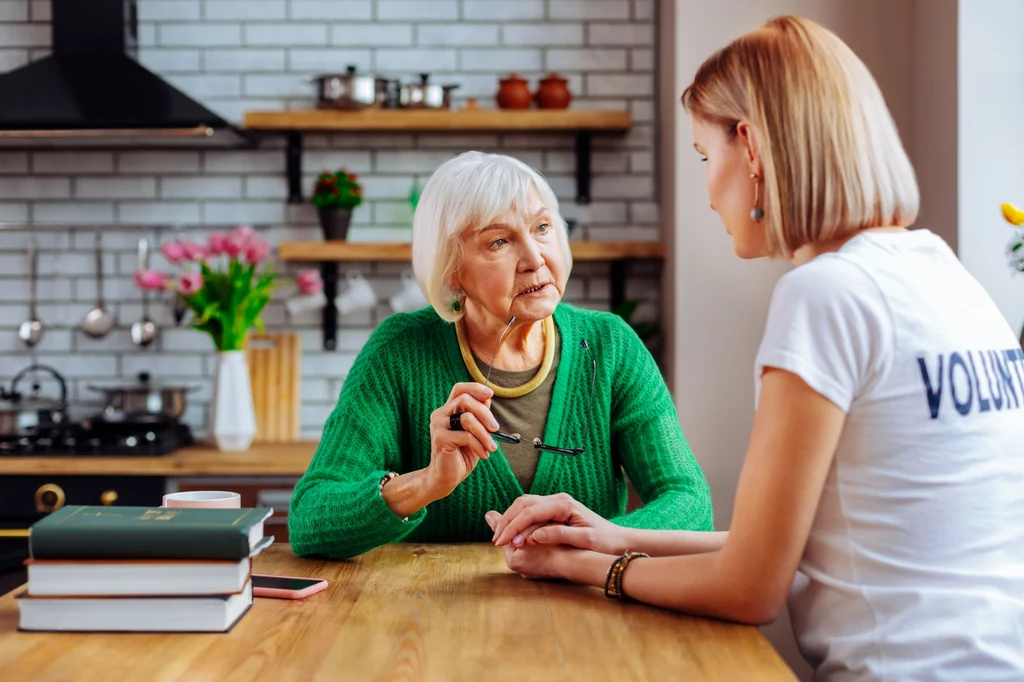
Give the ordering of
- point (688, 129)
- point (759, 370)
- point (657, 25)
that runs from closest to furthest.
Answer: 1. point (759, 370)
2. point (688, 129)
3. point (657, 25)

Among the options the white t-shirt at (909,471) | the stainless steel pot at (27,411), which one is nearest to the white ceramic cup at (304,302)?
the stainless steel pot at (27,411)

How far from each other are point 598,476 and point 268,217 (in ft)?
7.22

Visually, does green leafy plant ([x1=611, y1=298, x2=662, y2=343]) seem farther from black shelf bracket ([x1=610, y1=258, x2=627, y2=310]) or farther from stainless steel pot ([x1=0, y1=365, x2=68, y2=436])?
stainless steel pot ([x1=0, y1=365, x2=68, y2=436])

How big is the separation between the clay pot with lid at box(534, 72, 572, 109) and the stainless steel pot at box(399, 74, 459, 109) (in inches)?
12.5

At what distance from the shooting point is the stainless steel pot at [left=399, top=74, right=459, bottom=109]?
136 inches

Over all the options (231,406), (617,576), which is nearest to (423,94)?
(231,406)

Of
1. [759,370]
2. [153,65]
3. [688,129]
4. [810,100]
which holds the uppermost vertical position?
[153,65]

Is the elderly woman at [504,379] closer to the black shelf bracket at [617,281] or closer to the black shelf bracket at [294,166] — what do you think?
the black shelf bracket at [617,281]

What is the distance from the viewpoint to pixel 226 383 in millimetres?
3318

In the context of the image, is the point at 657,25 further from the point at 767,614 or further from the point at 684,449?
the point at 767,614

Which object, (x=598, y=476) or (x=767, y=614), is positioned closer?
(x=767, y=614)

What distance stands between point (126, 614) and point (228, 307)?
2.24 m

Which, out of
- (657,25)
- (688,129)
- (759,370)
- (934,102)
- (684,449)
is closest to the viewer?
(759,370)

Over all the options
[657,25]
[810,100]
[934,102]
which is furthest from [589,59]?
[810,100]
